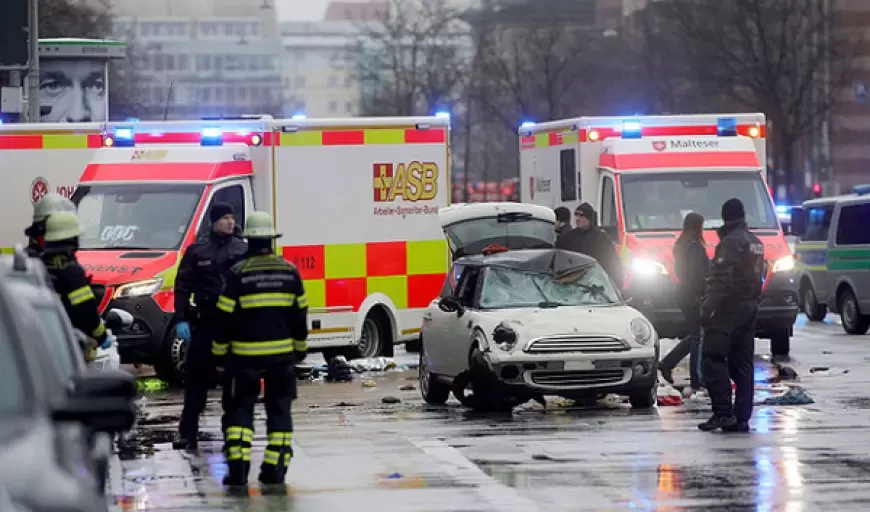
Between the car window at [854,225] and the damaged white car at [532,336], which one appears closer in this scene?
the damaged white car at [532,336]

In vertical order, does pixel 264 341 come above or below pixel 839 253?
below

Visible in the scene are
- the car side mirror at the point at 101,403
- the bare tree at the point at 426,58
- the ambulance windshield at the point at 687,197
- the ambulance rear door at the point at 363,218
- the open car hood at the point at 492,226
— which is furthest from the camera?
the bare tree at the point at 426,58

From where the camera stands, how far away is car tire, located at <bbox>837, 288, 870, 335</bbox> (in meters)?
26.6

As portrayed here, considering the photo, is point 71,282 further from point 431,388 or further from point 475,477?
point 431,388

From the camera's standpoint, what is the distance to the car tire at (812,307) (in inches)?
1190

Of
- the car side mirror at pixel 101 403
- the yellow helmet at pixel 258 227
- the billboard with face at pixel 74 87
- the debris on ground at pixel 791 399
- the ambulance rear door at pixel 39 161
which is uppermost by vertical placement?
the billboard with face at pixel 74 87

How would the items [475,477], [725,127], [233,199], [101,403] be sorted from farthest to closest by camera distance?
[725,127] < [233,199] < [475,477] < [101,403]

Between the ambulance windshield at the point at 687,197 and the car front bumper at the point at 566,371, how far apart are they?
656 cm

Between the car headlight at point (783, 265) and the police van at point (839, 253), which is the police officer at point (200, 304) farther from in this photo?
the police van at point (839, 253)

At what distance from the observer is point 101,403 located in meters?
5.88

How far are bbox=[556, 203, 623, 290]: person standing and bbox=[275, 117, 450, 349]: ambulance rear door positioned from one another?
253 centimetres

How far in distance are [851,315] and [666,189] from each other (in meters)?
5.97

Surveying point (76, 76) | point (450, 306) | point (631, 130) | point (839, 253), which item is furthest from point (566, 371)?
point (76, 76)

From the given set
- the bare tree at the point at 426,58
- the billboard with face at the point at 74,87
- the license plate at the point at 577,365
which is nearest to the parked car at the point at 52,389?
the license plate at the point at 577,365
